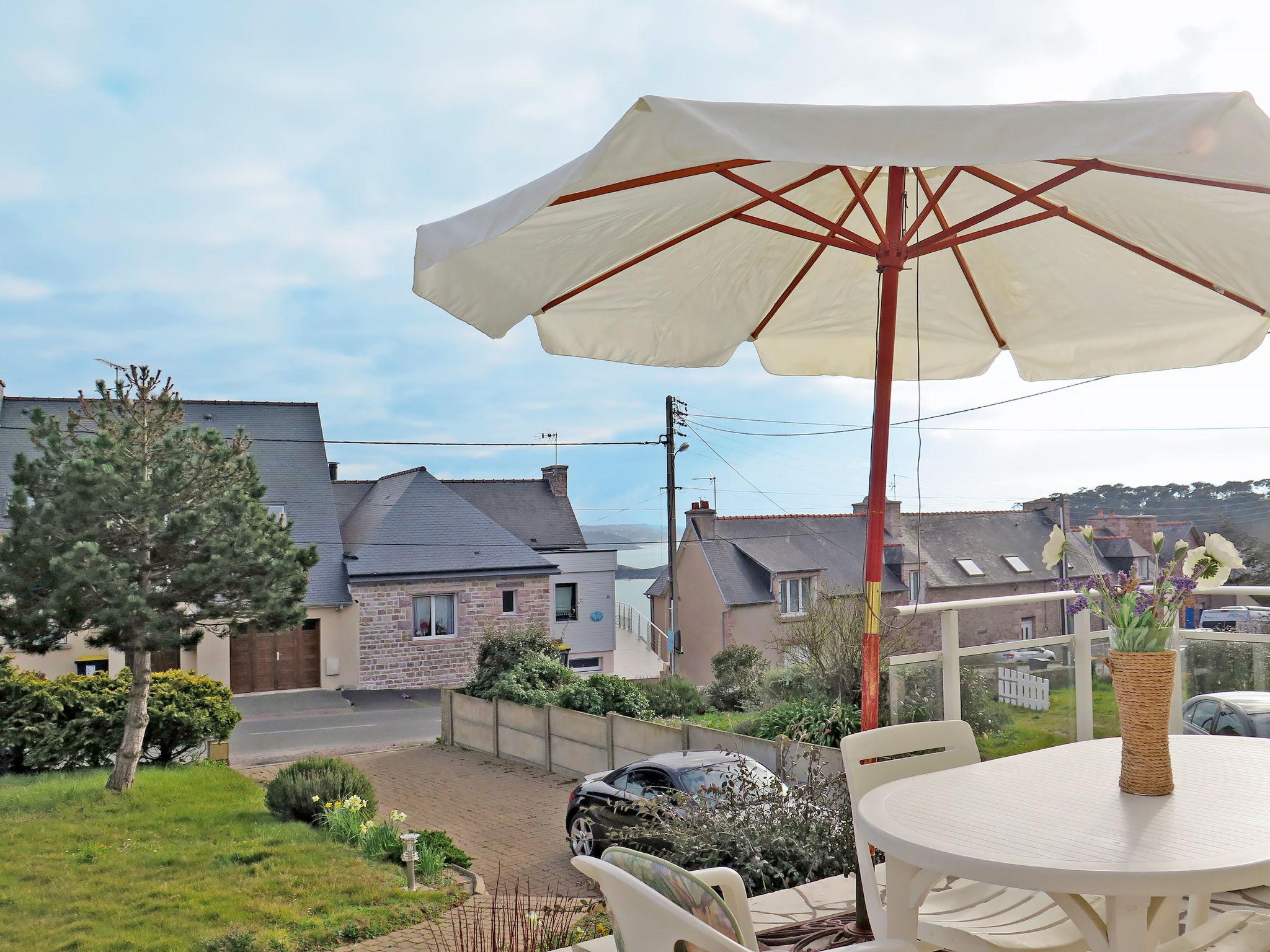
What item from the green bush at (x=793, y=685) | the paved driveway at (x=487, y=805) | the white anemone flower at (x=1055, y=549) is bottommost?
the paved driveway at (x=487, y=805)

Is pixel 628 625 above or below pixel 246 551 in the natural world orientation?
below

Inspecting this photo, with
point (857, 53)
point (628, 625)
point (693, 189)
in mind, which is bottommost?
point (628, 625)

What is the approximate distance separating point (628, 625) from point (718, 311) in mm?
26479

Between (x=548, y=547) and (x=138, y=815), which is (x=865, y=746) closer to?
(x=138, y=815)

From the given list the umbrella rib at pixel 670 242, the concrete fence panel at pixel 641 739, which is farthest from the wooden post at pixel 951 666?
the concrete fence panel at pixel 641 739

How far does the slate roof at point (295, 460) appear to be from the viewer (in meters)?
20.9

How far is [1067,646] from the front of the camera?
4.44 metres

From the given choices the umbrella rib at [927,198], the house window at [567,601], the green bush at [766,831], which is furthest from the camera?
the house window at [567,601]

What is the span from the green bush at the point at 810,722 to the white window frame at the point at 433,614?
1273 cm

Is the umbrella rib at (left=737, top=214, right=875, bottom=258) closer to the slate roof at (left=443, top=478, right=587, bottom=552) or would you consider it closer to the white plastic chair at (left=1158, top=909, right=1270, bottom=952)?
the white plastic chair at (left=1158, top=909, right=1270, bottom=952)

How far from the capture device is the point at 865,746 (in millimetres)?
2494

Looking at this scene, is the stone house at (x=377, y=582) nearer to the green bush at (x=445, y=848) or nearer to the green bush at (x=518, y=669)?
the green bush at (x=518, y=669)

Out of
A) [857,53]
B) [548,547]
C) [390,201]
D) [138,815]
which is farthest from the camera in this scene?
[548,547]

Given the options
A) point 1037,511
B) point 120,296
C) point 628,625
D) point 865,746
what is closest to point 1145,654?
point 865,746
